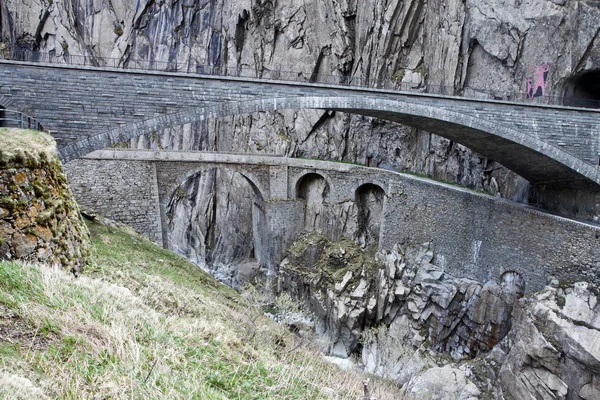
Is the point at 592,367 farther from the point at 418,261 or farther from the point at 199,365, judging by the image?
the point at 199,365

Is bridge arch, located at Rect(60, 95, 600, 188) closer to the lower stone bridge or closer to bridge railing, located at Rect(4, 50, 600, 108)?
bridge railing, located at Rect(4, 50, 600, 108)

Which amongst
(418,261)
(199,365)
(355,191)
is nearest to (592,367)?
(418,261)

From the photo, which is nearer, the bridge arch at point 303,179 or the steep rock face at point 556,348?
the steep rock face at point 556,348

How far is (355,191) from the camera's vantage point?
2694cm

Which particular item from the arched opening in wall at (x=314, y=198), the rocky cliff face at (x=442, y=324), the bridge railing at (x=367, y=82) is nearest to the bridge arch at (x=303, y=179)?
the arched opening in wall at (x=314, y=198)

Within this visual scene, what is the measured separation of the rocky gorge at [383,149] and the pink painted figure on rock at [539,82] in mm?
192

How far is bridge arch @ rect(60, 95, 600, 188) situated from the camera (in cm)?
1490

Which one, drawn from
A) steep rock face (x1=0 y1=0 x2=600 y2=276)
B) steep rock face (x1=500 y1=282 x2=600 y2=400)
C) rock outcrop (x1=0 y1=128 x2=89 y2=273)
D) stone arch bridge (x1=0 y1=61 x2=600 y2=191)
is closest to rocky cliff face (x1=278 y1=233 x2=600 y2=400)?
steep rock face (x1=500 y1=282 x2=600 y2=400)

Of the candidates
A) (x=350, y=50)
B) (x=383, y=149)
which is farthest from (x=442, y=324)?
(x=350, y=50)

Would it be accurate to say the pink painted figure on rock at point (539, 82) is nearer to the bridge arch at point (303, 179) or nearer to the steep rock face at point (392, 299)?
the steep rock face at point (392, 299)

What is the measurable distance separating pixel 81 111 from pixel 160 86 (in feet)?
8.87

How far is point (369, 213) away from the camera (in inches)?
1069

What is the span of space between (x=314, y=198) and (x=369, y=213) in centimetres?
400

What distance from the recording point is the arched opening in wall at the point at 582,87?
20.6 metres
